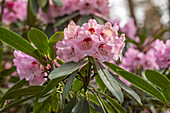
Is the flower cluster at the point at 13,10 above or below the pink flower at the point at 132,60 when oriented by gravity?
above

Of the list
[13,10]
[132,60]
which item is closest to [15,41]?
[13,10]

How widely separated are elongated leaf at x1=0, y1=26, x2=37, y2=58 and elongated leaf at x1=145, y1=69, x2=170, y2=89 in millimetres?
493

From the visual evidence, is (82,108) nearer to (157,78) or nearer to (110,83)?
(110,83)

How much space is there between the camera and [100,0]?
172 cm

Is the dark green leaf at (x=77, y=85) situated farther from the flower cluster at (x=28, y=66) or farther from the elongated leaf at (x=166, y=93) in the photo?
the elongated leaf at (x=166, y=93)

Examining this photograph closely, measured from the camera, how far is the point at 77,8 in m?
1.71

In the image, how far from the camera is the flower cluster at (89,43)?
2.78ft

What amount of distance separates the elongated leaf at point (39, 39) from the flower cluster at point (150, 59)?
2.75 feet

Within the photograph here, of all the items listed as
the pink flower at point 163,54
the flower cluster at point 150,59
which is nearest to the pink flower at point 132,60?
the flower cluster at point 150,59

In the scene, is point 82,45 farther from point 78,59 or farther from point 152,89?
point 152,89

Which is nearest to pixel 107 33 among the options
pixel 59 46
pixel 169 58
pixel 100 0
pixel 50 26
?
pixel 59 46

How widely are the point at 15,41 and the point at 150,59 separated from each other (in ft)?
4.93

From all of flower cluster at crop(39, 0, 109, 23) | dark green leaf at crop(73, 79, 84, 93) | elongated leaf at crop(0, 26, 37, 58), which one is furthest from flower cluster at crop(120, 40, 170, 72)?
elongated leaf at crop(0, 26, 37, 58)

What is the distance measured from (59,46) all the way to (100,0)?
963 millimetres
